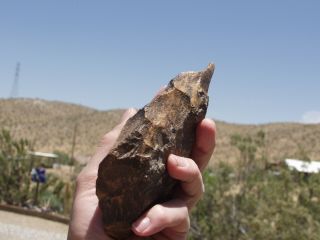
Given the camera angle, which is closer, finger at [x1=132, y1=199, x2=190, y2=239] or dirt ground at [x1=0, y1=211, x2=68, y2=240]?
finger at [x1=132, y1=199, x2=190, y2=239]

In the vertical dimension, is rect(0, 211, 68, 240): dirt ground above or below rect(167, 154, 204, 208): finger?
below

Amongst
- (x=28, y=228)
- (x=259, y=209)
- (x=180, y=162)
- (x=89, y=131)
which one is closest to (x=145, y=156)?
(x=180, y=162)

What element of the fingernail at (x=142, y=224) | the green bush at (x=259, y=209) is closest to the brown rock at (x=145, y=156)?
the fingernail at (x=142, y=224)

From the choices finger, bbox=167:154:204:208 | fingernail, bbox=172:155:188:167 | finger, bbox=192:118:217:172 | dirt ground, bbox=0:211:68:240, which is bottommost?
dirt ground, bbox=0:211:68:240

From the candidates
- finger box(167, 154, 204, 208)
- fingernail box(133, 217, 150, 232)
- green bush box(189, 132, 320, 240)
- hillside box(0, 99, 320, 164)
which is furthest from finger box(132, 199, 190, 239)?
hillside box(0, 99, 320, 164)

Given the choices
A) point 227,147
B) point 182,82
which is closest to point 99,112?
point 227,147

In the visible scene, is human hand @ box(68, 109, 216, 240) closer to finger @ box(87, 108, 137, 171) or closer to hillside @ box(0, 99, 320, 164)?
finger @ box(87, 108, 137, 171)
